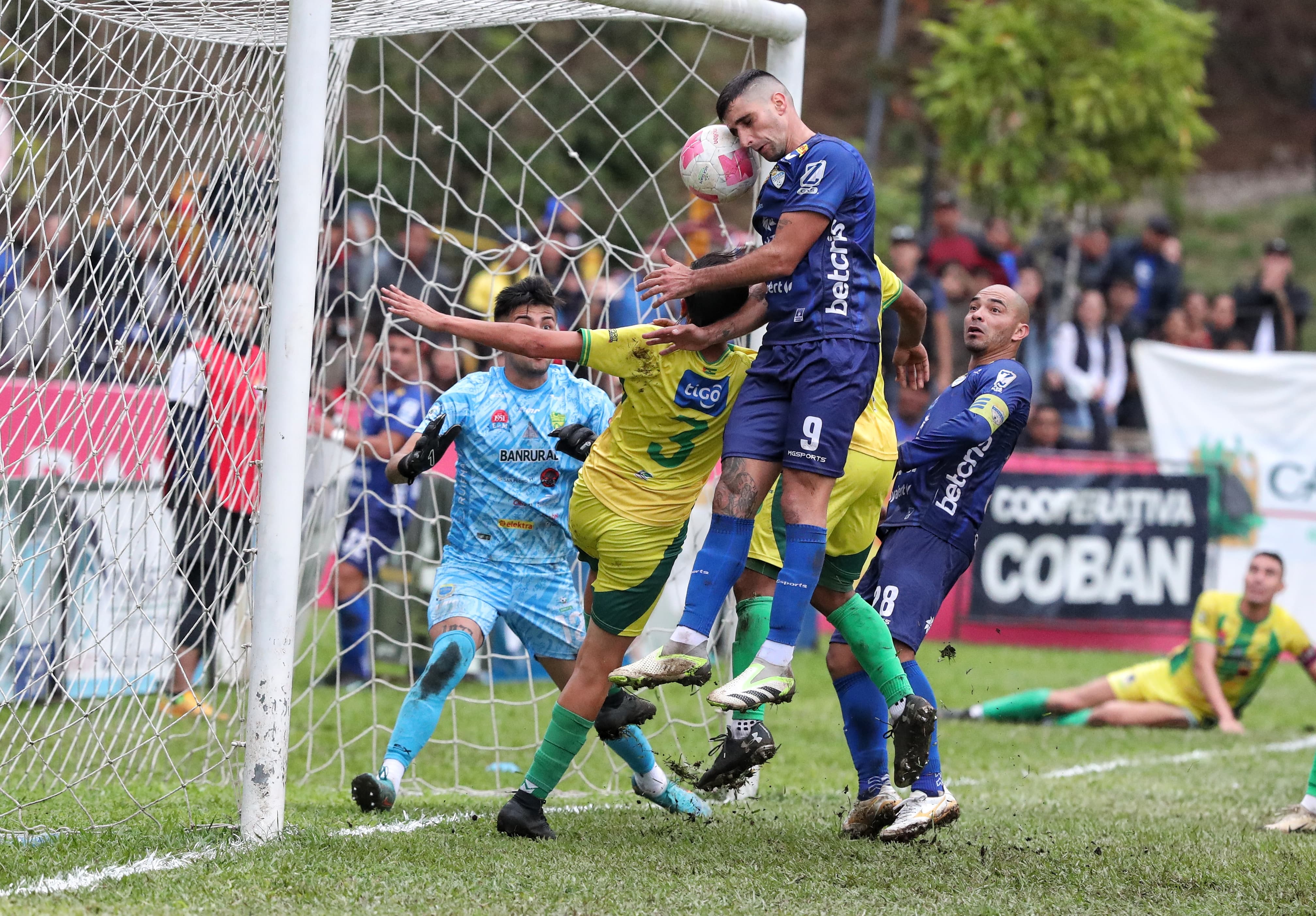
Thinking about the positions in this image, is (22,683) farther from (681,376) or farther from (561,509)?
(681,376)

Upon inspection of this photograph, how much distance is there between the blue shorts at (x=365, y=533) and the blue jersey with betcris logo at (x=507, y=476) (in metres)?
3.06

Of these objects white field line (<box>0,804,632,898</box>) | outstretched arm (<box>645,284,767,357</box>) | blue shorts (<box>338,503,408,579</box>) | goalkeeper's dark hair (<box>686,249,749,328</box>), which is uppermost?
goalkeeper's dark hair (<box>686,249,749,328</box>)

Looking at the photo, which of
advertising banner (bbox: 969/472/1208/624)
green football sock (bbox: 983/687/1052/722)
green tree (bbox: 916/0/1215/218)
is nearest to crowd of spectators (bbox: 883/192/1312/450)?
green tree (bbox: 916/0/1215/218)

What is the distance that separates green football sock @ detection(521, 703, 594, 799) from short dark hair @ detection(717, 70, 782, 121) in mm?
2237

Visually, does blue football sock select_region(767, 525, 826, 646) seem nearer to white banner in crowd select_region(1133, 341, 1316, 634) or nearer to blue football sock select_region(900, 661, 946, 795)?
blue football sock select_region(900, 661, 946, 795)

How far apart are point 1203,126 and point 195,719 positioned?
14063 mm

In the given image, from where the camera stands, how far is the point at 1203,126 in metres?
17.0

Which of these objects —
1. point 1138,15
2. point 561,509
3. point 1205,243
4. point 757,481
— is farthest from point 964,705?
point 1205,243

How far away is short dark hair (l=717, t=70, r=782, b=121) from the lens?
5.16 meters

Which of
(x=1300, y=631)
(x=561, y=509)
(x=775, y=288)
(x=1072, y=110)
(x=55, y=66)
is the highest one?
(x=1072, y=110)

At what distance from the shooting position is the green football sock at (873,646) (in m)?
5.29

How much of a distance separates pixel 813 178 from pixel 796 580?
4.53 ft

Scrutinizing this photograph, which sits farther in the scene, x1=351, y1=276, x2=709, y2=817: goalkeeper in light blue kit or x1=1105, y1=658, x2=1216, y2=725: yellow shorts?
x1=1105, y1=658, x2=1216, y2=725: yellow shorts

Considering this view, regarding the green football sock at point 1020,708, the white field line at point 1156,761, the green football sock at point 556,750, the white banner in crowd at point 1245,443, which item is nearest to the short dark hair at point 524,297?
the green football sock at point 556,750
